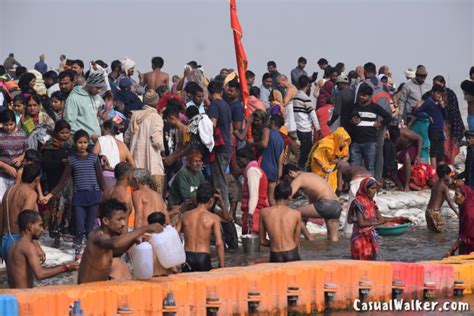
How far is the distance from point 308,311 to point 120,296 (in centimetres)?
243

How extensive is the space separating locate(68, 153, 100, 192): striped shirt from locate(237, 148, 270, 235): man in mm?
2300

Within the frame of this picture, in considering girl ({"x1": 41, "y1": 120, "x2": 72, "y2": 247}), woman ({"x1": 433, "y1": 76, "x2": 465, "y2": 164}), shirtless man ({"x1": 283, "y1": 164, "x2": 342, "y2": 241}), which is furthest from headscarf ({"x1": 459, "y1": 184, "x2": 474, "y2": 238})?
woman ({"x1": 433, "y1": 76, "x2": 465, "y2": 164})

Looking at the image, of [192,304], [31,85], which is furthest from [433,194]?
[192,304]

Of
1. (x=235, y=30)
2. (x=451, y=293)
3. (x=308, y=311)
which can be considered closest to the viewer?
(x=308, y=311)

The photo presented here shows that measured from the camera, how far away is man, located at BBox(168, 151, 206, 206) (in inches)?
645

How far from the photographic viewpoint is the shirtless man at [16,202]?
44.5 ft

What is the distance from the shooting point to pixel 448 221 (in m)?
20.5

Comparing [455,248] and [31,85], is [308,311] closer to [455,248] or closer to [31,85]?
[455,248]

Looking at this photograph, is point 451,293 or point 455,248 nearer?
point 451,293

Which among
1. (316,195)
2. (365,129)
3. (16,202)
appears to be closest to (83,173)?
(16,202)

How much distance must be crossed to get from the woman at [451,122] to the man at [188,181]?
24.3 ft

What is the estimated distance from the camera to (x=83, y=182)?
15359 mm

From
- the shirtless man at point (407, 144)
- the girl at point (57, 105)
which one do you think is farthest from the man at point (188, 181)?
the shirtless man at point (407, 144)

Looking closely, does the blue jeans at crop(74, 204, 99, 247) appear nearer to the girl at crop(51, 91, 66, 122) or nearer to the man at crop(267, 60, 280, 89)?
the girl at crop(51, 91, 66, 122)
